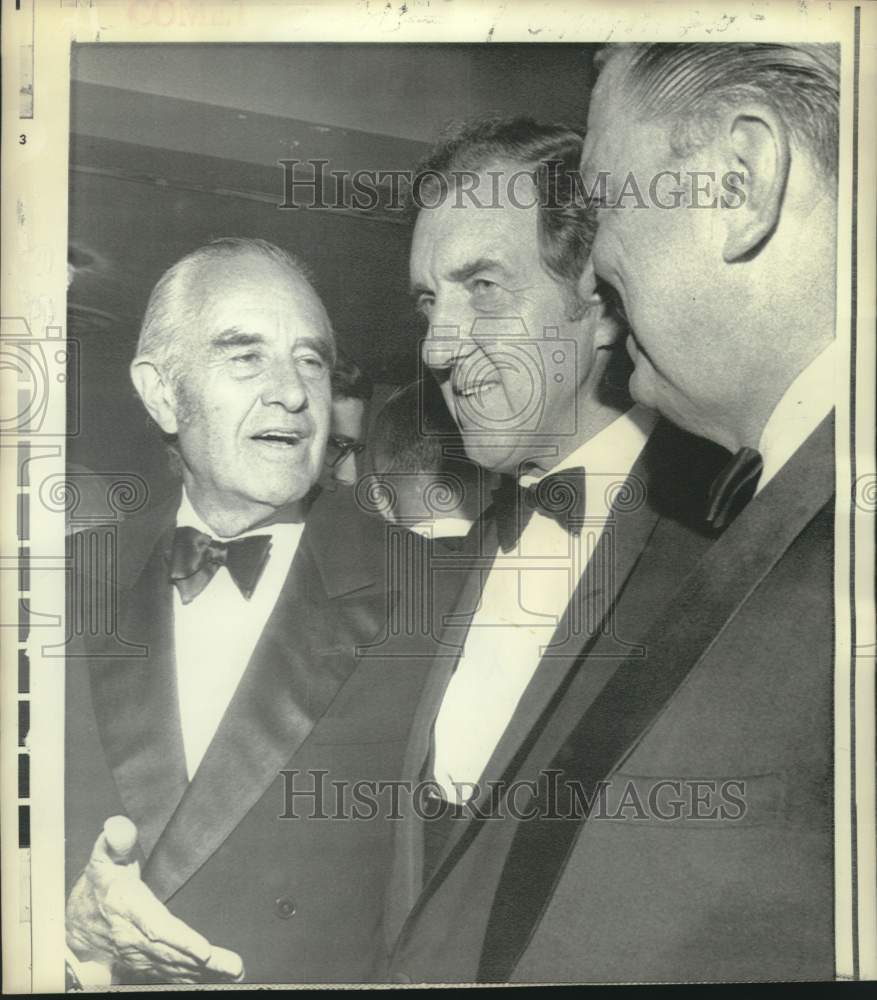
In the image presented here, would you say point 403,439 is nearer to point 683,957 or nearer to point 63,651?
point 63,651

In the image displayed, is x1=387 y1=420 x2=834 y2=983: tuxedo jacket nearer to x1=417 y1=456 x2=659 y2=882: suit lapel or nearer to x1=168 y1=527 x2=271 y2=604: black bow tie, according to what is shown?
x1=417 y1=456 x2=659 y2=882: suit lapel

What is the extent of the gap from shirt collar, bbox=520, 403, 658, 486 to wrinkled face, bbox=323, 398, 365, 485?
0.42 m

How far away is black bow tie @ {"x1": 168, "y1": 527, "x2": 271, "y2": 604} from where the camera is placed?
263cm

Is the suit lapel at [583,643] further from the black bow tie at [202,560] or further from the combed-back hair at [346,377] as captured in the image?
the combed-back hair at [346,377]

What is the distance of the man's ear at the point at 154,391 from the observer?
2.61 meters

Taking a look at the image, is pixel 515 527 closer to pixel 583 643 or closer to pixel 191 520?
pixel 583 643

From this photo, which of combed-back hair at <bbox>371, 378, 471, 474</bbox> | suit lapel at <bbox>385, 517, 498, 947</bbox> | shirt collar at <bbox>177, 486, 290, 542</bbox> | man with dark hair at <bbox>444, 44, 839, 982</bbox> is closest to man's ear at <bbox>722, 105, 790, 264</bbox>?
Result: man with dark hair at <bbox>444, 44, 839, 982</bbox>

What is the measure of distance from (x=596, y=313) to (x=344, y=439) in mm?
585

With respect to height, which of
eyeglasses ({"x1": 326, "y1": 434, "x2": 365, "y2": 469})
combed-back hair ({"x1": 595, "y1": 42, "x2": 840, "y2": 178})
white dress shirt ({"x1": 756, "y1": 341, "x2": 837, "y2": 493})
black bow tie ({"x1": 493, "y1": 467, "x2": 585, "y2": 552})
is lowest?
black bow tie ({"x1": 493, "y1": 467, "x2": 585, "y2": 552})

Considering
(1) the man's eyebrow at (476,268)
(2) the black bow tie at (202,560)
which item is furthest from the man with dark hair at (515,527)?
(2) the black bow tie at (202,560)

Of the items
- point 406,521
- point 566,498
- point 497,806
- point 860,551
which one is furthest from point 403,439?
point 860,551

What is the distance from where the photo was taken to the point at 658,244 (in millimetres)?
2582

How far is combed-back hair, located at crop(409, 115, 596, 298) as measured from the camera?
2.58 m

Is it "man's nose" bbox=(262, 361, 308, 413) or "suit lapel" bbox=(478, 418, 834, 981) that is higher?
"man's nose" bbox=(262, 361, 308, 413)
